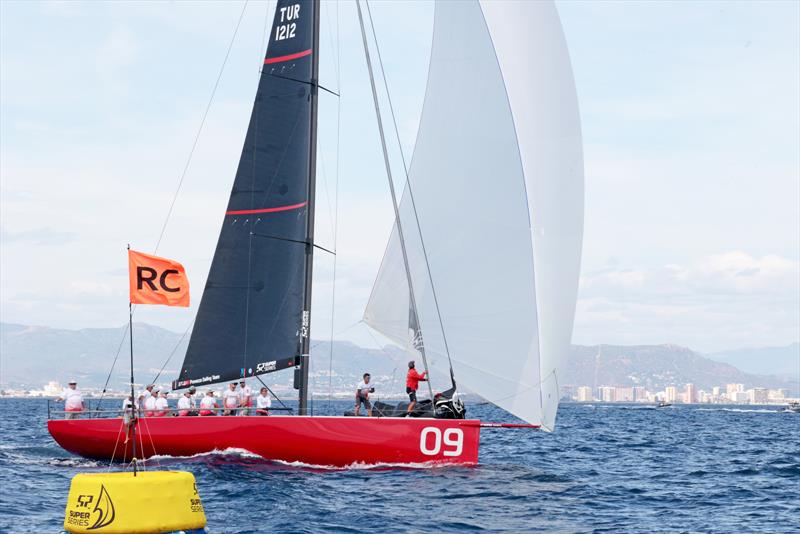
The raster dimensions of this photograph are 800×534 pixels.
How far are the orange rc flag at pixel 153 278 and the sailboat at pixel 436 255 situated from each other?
389cm

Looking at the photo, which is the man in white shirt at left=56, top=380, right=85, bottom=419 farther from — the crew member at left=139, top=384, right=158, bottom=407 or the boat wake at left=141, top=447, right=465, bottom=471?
the boat wake at left=141, top=447, right=465, bottom=471

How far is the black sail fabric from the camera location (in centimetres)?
1812

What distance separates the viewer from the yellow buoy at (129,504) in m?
7.85

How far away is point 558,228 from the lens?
628 inches

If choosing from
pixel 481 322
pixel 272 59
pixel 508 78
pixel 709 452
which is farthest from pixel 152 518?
pixel 709 452

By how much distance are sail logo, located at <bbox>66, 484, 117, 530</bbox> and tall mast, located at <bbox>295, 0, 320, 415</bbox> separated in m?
9.33

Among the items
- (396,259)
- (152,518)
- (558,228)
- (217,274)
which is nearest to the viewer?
(152,518)

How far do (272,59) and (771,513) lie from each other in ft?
38.1

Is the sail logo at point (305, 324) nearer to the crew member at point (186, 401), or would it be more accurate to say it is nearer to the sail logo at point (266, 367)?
the sail logo at point (266, 367)

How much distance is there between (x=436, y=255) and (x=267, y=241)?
10.8ft

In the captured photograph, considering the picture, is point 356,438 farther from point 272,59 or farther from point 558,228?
point 272,59

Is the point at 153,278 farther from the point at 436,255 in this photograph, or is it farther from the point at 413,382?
the point at 436,255

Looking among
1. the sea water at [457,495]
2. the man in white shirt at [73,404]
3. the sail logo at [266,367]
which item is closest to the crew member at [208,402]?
the sail logo at [266,367]

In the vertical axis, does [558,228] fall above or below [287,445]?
above
